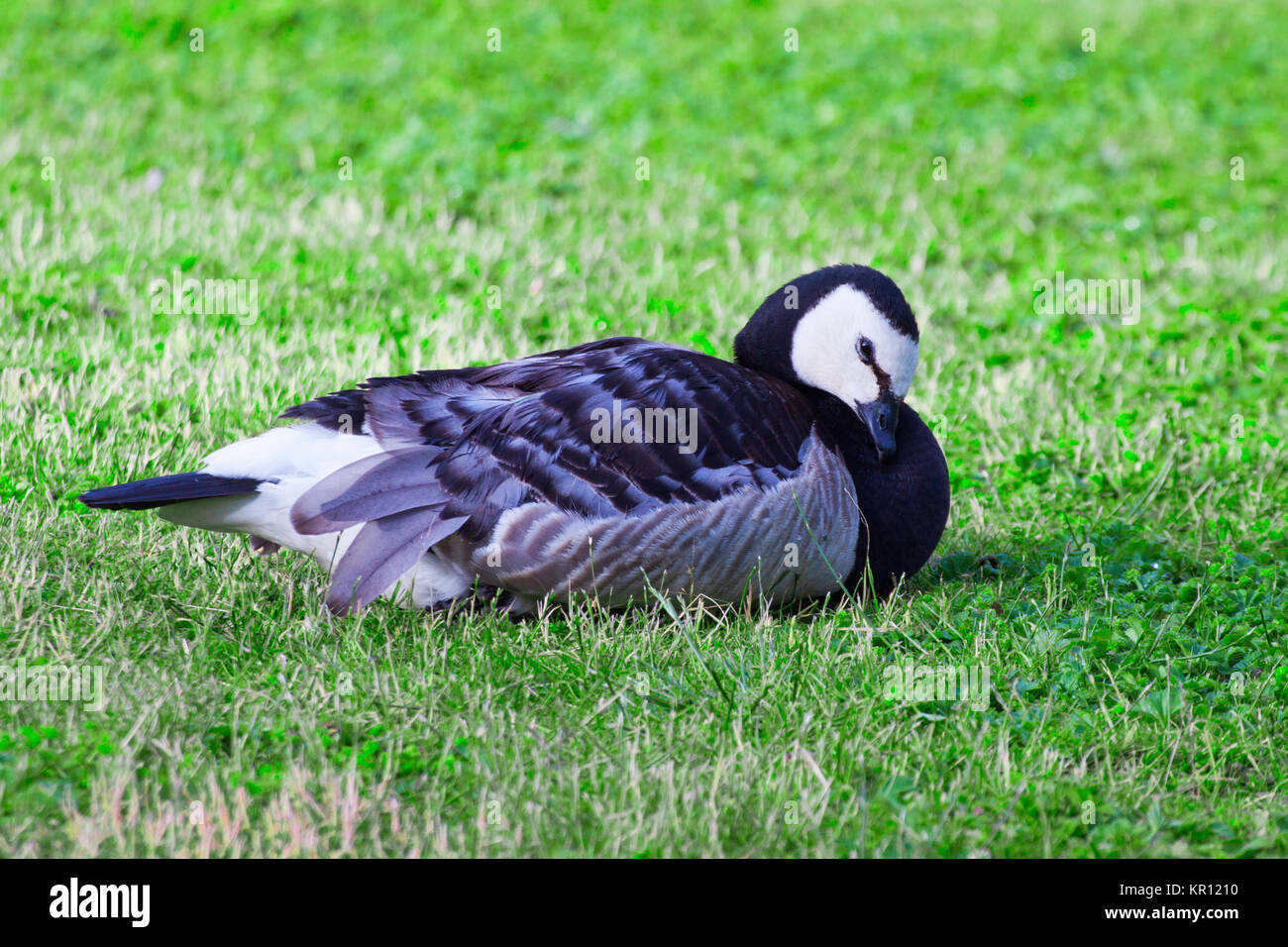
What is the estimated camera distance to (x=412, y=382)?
5.05 meters

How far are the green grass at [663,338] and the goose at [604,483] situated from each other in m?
0.19

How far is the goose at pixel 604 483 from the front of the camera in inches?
178

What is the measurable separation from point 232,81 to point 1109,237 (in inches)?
268

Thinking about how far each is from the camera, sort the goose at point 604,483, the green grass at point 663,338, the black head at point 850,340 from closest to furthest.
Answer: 1. the green grass at point 663,338
2. the goose at point 604,483
3. the black head at point 850,340

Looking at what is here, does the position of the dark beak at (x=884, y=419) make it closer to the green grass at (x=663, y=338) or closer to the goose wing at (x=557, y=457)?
the goose wing at (x=557, y=457)

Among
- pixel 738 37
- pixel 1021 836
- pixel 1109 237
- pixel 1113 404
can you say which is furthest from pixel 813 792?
pixel 738 37

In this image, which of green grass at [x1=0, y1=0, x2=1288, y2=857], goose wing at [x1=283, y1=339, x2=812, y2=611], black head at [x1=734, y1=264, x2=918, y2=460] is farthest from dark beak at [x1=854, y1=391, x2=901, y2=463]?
green grass at [x1=0, y1=0, x2=1288, y2=857]

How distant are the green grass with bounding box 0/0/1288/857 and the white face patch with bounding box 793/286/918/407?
2.55 feet

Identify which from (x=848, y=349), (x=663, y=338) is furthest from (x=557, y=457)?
(x=663, y=338)

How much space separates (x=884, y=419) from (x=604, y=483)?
107 cm

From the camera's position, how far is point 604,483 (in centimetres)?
453

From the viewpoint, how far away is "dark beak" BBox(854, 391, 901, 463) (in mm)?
4914

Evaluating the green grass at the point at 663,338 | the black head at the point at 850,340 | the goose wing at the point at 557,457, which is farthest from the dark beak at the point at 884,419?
the green grass at the point at 663,338
